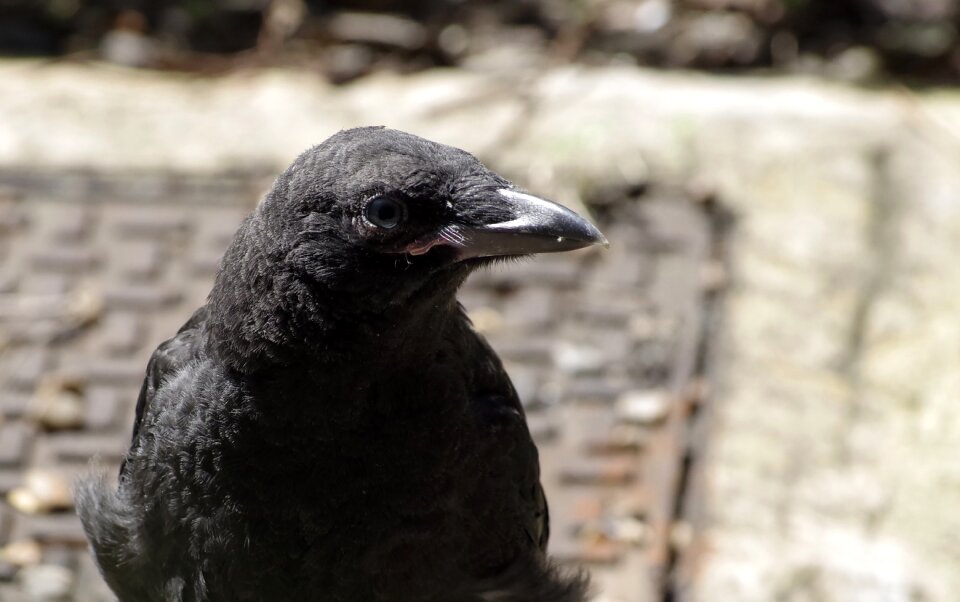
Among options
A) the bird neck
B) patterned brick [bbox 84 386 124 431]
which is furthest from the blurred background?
the bird neck

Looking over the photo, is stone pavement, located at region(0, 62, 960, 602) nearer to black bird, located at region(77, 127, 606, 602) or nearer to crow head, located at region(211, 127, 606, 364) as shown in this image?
black bird, located at region(77, 127, 606, 602)

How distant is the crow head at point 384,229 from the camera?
7.90 feet

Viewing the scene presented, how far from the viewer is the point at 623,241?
15.3ft

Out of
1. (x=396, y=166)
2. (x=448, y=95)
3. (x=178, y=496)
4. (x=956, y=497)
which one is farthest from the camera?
(x=448, y=95)

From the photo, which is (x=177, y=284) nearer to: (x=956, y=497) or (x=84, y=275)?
(x=84, y=275)

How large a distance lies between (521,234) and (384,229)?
0.26 meters

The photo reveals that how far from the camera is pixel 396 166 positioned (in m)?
2.42

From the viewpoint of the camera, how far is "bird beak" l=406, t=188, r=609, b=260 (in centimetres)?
244

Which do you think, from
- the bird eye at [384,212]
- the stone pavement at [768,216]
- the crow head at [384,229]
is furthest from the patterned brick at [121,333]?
the bird eye at [384,212]

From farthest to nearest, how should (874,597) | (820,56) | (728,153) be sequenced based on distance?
(820,56)
(728,153)
(874,597)

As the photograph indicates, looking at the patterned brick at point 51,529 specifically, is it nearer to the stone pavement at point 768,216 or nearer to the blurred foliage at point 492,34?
the stone pavement at point 768,216

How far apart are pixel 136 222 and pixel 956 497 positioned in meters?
2.85

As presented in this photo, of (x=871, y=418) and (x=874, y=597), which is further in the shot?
(x=871, y=418)

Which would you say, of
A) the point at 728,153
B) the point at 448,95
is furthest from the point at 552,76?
the point at 728,153
